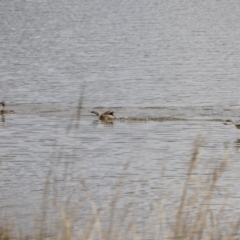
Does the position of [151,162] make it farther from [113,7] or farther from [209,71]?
[113,7]

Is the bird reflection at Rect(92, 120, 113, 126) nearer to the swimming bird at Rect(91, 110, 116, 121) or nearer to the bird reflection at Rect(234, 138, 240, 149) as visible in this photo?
the swimming bird at Rect(91, 110, 116, 121)

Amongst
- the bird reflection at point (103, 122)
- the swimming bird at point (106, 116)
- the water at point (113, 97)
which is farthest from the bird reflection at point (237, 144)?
the swimming bird at point (106, 116)

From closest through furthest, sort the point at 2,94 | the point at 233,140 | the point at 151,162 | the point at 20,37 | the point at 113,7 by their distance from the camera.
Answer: the point at 151,162
the point at 233,140
the point at 2,94
the point at 20,37
the point at 113,7

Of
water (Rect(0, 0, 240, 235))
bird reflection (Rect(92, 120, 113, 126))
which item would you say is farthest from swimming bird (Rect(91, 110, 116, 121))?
water (Rect(0, 0, 240, 235))

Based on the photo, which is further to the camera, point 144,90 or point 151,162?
point 144,90

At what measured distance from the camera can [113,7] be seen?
8544cm

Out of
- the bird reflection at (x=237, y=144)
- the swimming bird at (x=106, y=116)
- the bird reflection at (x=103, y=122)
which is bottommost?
the bird reflection at (x=237, y=144)

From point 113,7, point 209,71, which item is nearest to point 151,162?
point 209,71

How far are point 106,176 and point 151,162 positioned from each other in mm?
1436

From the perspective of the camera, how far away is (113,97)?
30.3 meters

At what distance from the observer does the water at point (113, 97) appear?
16.8 metres

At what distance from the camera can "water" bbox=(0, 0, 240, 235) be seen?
16844mm

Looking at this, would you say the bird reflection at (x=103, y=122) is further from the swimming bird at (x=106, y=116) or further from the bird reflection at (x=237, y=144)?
the bird reflection at (x=237, y=144)

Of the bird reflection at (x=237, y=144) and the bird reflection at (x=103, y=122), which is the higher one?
the bird reflection at (x=103, y=122)
